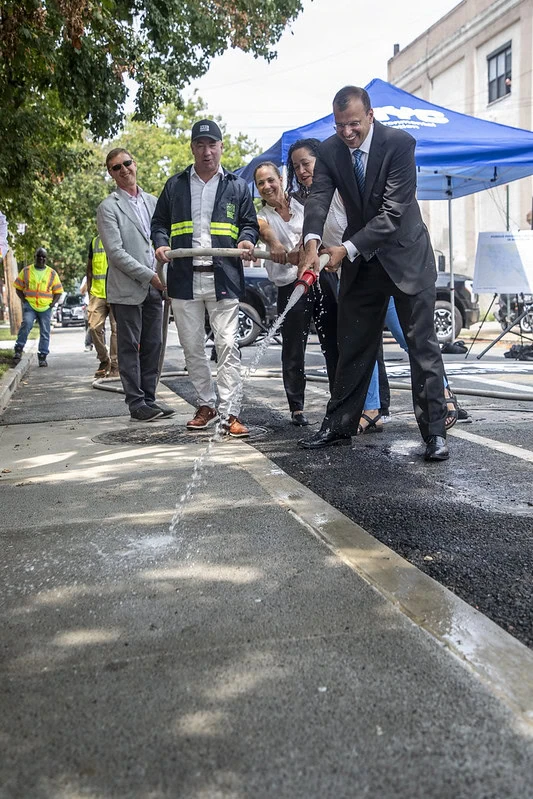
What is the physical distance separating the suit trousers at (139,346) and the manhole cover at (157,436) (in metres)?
0.54

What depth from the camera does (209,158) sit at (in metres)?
6.44

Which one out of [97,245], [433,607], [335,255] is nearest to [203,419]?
[335,255]

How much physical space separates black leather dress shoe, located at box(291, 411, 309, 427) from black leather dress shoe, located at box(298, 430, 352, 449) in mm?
1037

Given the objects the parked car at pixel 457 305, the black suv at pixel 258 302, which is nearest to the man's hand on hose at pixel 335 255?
the black suv at pixel 258 302

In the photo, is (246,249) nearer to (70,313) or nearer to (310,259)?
(310,259)

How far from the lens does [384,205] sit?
16.9 feet

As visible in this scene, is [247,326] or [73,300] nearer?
[247,326]

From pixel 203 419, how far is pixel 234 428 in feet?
1.52

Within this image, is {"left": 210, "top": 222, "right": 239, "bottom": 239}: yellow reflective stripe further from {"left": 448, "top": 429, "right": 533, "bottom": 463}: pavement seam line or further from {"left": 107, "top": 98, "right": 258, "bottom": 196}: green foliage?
{"left": 107, "top": 98, "right": 258, "bottom": 196}: green foliage

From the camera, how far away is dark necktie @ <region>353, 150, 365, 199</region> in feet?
17.2

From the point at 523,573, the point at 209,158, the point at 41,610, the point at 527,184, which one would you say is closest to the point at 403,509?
the point at 523,573

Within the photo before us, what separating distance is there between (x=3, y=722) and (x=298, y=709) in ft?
2.35

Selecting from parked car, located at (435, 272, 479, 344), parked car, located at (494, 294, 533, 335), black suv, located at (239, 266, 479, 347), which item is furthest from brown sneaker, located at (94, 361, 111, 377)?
parked car, located at (435, 272, 479, 344)

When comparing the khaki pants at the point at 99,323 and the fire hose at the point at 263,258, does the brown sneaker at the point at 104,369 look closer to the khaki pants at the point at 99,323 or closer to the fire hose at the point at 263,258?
the khaki pants at the point at 99,323
